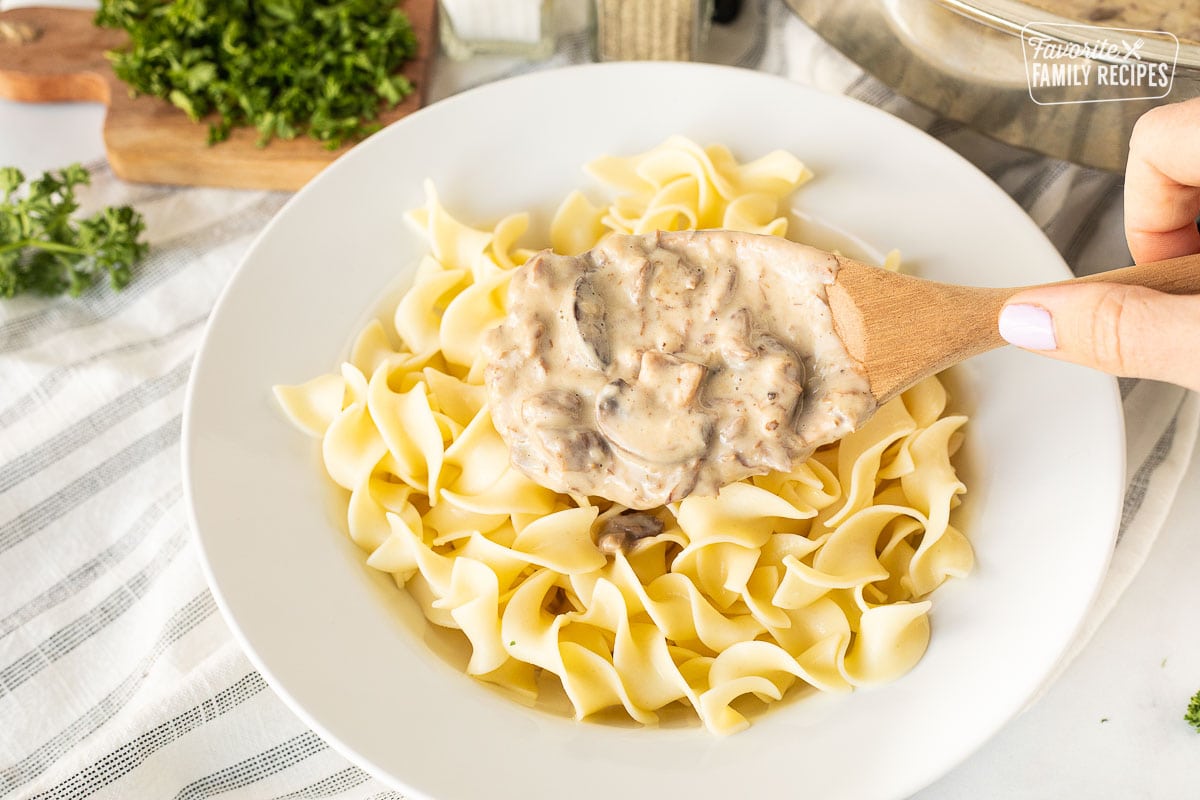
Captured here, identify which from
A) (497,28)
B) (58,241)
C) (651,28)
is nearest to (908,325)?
(651,28)

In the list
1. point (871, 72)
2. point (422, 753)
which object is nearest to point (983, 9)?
point (871, 72)

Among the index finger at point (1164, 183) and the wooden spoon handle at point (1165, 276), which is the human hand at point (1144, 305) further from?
the wooden spoon handle at point (1165, 276)

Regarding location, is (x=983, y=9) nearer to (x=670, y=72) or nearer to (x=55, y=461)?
(x=670, y=72)

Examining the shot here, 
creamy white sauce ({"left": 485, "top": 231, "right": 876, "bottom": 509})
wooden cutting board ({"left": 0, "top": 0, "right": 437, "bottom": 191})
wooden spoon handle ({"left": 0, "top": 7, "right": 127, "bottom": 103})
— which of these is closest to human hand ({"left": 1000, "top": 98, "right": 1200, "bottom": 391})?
creamy white sauce ({"left": 485, "top": 231, "right": 876, "bottom": 509})

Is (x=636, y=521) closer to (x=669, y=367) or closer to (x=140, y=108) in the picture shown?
(x=669, y=367)

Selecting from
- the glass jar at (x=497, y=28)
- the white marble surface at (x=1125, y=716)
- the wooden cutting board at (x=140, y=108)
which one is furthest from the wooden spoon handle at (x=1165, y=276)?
the wooden cutting board at (x=140, y=108)

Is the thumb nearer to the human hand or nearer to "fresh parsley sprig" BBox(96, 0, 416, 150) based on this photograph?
the human hand
